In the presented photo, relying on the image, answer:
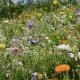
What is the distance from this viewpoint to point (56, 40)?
492 centimetres

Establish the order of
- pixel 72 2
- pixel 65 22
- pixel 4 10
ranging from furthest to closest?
pixel 4 10
pixel 72 2
pixel 65 22

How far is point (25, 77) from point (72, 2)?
6102 mm

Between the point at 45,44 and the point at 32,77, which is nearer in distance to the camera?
the point at 32,77

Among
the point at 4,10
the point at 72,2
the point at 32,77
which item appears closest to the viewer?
the point at 32,77

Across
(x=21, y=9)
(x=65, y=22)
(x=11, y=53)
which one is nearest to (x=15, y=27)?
(x=65, y=22)

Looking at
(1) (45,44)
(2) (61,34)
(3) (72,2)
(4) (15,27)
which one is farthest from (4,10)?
(1) (45,44)

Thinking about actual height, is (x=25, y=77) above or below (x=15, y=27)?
above

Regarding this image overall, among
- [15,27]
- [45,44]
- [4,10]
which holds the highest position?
[45,44]

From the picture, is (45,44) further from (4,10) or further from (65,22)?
(4,10)

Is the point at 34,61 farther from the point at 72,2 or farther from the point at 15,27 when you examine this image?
the point at 72,2

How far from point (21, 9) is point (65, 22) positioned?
14.1ft

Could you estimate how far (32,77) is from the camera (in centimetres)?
341

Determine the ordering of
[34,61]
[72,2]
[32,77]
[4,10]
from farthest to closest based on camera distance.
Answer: [4,10], [72,2], [34,61], [32,77]

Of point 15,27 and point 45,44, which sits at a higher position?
point 45,44
